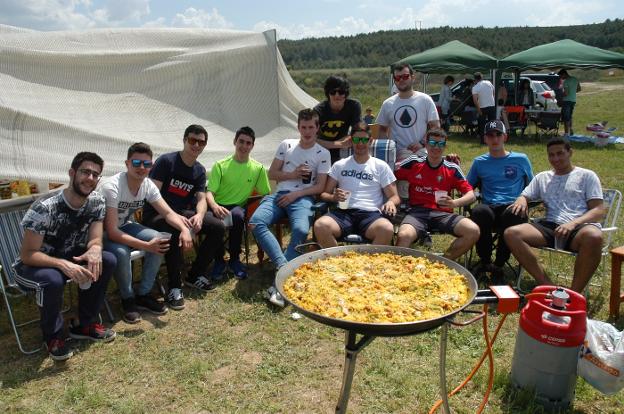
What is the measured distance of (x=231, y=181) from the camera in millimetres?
5059

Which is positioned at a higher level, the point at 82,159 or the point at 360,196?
the point at 82,159

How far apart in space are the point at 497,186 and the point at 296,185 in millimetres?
2035

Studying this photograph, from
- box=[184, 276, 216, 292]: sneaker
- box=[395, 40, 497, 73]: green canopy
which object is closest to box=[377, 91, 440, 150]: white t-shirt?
box=[184, 276, 216, 292]: sneaker

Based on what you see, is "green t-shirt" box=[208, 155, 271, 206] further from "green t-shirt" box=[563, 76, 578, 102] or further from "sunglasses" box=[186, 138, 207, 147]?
"green t-shirt" box=[563, 76, 578, 102]

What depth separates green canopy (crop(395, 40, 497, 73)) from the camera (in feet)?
47.1

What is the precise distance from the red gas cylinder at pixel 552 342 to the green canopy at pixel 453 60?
501 inches

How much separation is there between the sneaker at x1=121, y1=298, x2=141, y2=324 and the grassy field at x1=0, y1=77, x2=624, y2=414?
6cm

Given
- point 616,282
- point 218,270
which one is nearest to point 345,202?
point 218,270

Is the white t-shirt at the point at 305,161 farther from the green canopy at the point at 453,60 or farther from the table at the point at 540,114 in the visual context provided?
the green canopy at the point at 453,60

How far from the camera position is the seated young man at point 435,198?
14.6 feet

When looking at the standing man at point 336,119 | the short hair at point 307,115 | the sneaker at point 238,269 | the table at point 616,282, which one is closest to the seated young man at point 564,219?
the table at point 616,282

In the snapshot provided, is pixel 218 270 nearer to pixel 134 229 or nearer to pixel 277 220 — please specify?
pixel 277 220

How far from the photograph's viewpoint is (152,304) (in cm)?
426

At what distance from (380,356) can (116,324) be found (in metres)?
2.21
